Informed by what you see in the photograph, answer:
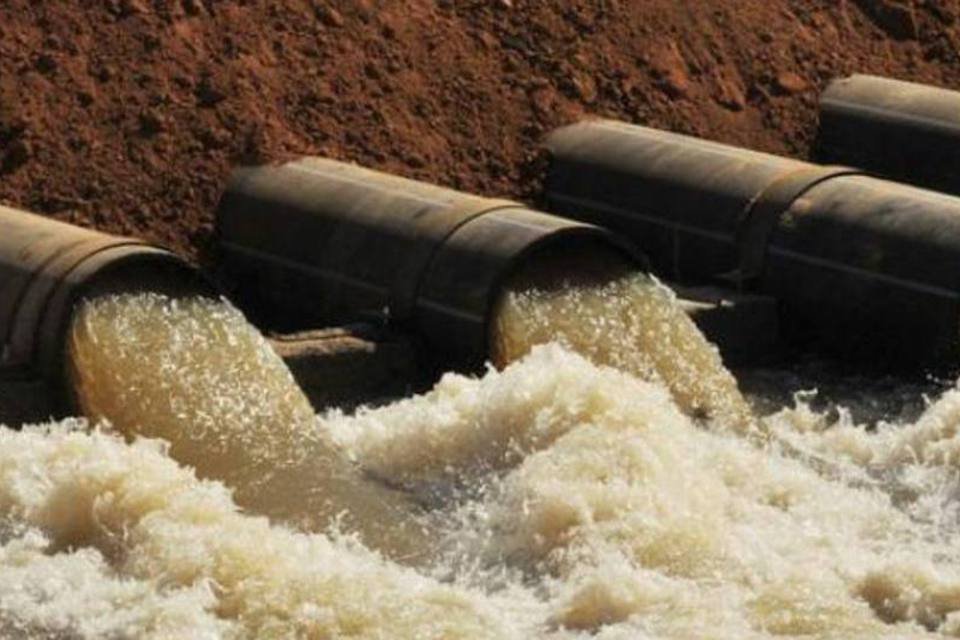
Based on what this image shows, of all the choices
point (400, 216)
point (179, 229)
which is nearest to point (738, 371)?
point (400, 216)

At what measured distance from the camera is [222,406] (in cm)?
1492

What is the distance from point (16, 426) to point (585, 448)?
3212 mm

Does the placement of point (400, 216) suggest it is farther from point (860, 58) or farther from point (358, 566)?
point (860, 58)

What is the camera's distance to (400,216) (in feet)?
55.5

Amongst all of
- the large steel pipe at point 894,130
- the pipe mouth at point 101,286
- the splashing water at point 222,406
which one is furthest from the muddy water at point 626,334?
the large steel pipe at point 894,130

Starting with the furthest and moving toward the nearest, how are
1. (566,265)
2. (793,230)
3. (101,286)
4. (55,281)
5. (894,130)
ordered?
(894,130) < (793,230) < (566,265) < (101,286) < (55,281)

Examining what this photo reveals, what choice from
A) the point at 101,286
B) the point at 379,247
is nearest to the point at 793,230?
the point at 379,247

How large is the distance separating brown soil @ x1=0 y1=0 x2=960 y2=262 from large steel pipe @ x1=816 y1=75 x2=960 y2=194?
31 centimetres

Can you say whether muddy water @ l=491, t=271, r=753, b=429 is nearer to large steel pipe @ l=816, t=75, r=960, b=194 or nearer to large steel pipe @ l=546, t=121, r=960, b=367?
large steel pipe @ l=546, t=121, r=960, b=367

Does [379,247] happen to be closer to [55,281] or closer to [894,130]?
[55,281]

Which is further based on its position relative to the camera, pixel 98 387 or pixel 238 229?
pixel 238 229

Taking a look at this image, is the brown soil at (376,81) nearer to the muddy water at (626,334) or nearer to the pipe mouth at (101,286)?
the pipe mouth at (101,286)

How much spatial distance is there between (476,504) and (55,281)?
2.72 meters

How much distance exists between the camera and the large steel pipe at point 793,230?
1761cm
